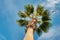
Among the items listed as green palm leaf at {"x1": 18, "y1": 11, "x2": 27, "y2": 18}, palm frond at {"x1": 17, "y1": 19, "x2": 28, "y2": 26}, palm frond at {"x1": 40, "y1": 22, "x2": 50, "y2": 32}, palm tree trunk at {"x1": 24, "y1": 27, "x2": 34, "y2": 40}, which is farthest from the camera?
green palm leaf at {"x1": 18, "y1": 11, "x2": 27, "y2": 18}

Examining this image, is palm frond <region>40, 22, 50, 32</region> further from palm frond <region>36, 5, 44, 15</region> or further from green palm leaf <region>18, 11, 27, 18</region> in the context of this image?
green palm leaf <region>18, 11, 27, 18</region>

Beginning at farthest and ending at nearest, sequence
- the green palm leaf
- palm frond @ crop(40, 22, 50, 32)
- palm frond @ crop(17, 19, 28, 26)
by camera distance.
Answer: the green palm leaf < palm frond @ crop(17, 19, 28, 26) < palm frond @ crop(40, 22, 50, 32)

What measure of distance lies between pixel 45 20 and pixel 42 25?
2.11 ft

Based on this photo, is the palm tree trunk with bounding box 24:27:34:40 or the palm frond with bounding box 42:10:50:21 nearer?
the palm tree trunk with bounding box 24:27:34:40

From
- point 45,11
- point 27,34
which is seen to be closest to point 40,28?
point 45,11

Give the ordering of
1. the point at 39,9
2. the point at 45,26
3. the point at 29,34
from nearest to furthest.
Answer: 1. the point at 29,34
2. the point at 45,26
3. the point at 39,9

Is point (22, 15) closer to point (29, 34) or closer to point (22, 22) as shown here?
point (22, 22)

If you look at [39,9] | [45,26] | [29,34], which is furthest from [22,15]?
[29,34]

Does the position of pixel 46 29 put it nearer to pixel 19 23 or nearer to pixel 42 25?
pixel 42 25

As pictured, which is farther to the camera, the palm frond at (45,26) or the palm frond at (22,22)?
the palm frond at (22,22)

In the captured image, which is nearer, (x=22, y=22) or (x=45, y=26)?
(x=45, y=26)

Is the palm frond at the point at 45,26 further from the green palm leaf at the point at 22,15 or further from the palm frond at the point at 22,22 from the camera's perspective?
the green palm leaf at the point at 22,15

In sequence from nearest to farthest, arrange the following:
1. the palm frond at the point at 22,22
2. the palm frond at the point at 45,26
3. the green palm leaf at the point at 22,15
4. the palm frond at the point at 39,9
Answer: the palm frond at the point at 45,26, the palm frond at the point at 22,22, the palm frond at the point at 39,9, the green palm leaf at the point at 22,15

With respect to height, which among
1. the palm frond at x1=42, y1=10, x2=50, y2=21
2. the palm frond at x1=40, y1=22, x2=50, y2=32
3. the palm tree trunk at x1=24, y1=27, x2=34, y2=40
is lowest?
the palm tree trunk at x1=24, y1=27, x2=34, y2=40
